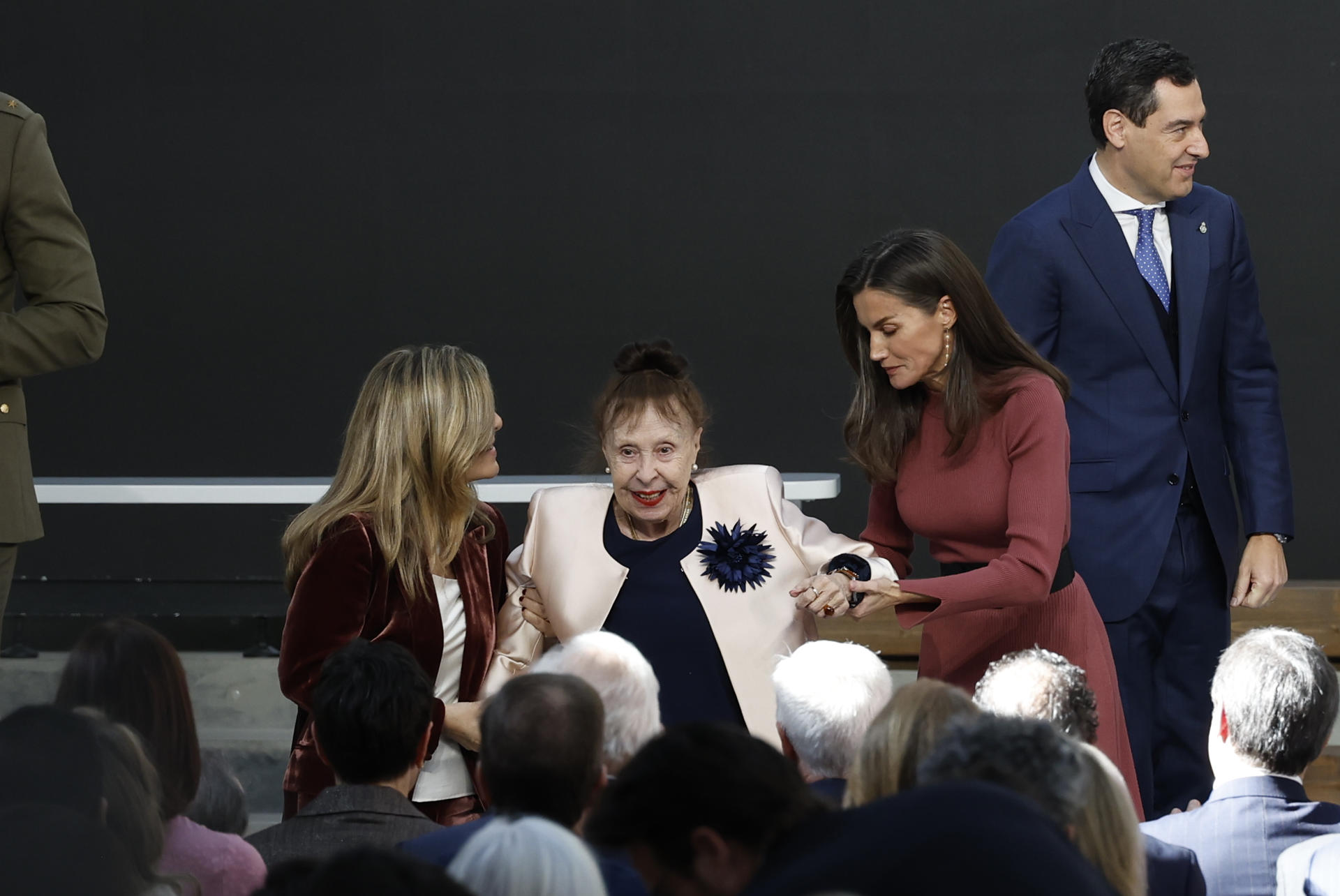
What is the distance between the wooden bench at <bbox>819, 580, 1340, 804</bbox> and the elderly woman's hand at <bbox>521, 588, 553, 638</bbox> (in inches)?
77.7

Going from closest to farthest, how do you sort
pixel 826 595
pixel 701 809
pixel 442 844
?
pixel 701 809, pixel 442 844, pixel 826 595

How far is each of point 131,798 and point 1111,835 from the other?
88cm

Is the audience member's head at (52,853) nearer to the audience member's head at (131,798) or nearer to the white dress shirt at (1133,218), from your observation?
the audience member's head at (131,798)

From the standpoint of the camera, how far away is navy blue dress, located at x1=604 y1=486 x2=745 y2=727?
8.43 feet

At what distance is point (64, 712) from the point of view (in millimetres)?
1321

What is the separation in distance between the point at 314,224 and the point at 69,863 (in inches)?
184

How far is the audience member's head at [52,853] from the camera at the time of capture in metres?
1.03

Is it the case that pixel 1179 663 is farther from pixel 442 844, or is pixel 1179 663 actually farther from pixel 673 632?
pixel 442 844

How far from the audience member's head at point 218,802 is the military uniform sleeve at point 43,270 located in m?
0.75

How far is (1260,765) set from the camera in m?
2.04

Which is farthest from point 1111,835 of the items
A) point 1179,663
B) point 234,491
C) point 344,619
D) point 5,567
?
point 234,491

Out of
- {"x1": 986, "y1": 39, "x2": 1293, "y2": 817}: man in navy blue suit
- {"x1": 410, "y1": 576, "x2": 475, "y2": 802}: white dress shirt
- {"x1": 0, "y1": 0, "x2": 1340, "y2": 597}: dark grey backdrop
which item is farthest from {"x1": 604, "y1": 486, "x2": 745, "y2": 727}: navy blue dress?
{"x1": 0, "y1": 0, "x2": 1340, "y2": 597}: dark grey backdrop

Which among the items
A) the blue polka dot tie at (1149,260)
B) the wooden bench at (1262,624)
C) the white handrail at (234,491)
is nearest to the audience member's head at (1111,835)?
the blue polka dot tie at (1149,260)

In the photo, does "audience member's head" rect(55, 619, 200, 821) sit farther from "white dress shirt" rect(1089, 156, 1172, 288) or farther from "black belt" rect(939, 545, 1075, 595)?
"white dress shirt" rect(1089, 156, 1172, 288)
